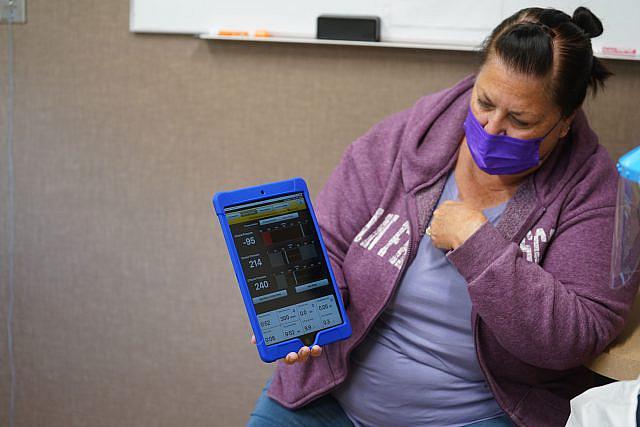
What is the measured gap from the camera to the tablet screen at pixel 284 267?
1.28m

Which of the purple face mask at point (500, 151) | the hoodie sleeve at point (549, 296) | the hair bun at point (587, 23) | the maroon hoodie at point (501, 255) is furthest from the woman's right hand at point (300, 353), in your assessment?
the hair bun at point (587, 23)

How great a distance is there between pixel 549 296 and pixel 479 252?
122mm

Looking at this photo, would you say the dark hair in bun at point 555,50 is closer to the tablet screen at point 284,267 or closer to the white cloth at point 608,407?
the tablet screen at point 284,267

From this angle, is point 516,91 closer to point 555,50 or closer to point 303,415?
point 555,50

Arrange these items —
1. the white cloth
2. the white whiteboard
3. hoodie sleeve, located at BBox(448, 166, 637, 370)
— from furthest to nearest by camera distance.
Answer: the white whiteboard
hoodie sleeve, located at BBox(448, 166, 637, 370)
the white cloth

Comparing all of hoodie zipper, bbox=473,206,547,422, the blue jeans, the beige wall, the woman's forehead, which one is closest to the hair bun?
the woman's forehead

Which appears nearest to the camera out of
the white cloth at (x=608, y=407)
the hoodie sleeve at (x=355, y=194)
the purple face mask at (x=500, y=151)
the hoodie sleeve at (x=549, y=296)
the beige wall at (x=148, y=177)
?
the white cloth at (x=608, y=407)

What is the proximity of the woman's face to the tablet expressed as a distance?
325 millimetres

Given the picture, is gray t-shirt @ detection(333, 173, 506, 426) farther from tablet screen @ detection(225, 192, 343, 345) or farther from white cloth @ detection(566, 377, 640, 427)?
white cloth @ detection(566, 377, 640, 427)

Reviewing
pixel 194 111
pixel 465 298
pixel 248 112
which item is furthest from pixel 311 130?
pixel 465 298

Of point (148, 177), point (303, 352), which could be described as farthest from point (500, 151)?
point (148, 177)

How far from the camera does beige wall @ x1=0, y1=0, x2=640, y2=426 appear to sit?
6.17ft

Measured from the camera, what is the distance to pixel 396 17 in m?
1.77

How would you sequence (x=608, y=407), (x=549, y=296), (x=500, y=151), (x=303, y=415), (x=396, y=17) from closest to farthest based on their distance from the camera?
(x=608, y=407), (x=549, y=296), (x=500, y=151), (x=303, y=415), (x=396, y=17)
